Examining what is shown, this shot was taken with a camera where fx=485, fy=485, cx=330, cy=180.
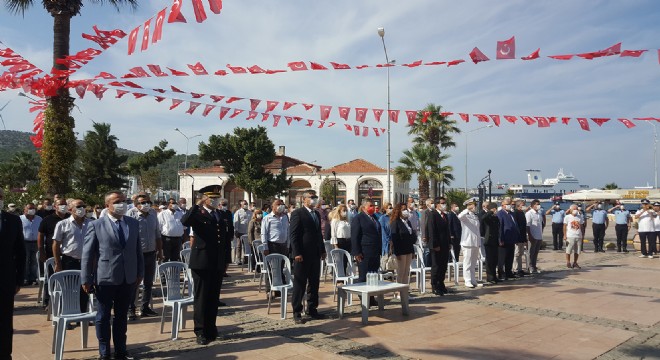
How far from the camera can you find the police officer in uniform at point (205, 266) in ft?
19.4

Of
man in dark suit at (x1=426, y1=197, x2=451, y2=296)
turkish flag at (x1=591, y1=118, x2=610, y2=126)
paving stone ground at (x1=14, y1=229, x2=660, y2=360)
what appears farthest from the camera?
turkish flag at (x1=591, y1=118, x2=610, y2=126)

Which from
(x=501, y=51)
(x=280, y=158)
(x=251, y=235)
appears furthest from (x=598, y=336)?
(x=280, y=158)

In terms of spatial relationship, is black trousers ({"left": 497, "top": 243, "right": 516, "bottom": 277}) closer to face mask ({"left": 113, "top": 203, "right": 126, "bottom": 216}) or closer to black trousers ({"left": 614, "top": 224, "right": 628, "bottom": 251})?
face mask ({"left": 113, "top": 203, "right": 126, "bottom": 216})

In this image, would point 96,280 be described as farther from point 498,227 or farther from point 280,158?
point 280,158

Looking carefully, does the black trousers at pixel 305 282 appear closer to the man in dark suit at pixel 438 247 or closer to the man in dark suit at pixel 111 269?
the man in dark suit at pixel 111 269

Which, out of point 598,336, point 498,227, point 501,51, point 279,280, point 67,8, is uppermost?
point 67,8

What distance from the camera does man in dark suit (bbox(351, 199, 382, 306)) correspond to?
8.04 m

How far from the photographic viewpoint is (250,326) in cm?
682

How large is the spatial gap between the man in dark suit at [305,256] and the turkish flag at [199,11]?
3.06 meters

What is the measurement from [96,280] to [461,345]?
4.26 meters

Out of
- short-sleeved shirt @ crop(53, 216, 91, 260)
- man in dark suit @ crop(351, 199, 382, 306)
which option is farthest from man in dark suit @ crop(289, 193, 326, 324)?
short-sleeved shirt @ crop(53, 216, 91, 260)

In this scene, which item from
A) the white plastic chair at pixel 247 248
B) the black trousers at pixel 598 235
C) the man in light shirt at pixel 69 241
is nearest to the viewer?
the man in light shirt at pixel 69 241

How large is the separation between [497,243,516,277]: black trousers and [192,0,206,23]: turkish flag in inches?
325

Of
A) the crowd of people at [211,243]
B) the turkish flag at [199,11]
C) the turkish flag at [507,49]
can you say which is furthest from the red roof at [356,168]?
the turkish flag at [199,11]
